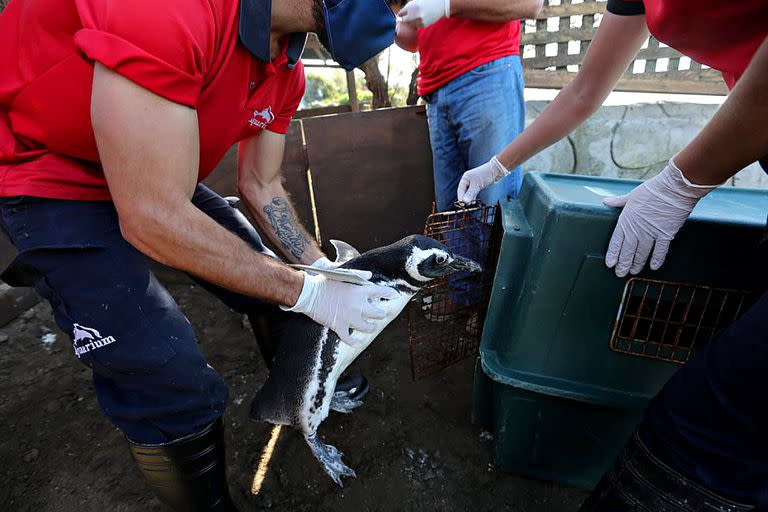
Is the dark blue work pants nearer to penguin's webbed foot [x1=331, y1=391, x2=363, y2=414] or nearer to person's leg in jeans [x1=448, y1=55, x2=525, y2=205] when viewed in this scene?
penguin's webbed foot [x1=331, y1=391, x2=363, y2=414]

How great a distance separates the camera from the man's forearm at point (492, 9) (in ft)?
5.96

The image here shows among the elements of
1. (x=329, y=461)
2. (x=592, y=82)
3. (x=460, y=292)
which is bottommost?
(x=329, y=461)

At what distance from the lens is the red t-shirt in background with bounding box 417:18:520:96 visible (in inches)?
76.4

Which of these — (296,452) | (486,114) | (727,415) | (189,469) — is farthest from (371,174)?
(727,415)

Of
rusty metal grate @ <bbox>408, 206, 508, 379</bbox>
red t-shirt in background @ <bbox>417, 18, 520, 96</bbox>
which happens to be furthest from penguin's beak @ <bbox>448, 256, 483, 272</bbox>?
red t-shirt in background @ <bbox>417, 18, 520, 96</bbox>

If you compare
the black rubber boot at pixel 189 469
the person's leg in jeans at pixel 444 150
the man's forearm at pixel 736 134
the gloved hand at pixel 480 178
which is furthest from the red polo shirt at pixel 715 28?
the black rubber boot at pixel 189 469

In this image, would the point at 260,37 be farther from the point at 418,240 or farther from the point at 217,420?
the point at 217,420

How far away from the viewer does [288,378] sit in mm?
1314

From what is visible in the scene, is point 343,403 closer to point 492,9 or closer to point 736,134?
point 736,134

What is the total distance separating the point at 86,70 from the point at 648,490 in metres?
1.44

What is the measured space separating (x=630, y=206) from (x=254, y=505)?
146cm

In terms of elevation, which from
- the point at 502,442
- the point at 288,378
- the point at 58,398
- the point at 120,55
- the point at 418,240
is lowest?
the point at 58,398

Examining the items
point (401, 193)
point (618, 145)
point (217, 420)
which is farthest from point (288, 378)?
point (618, 145)

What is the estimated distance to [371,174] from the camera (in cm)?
260
